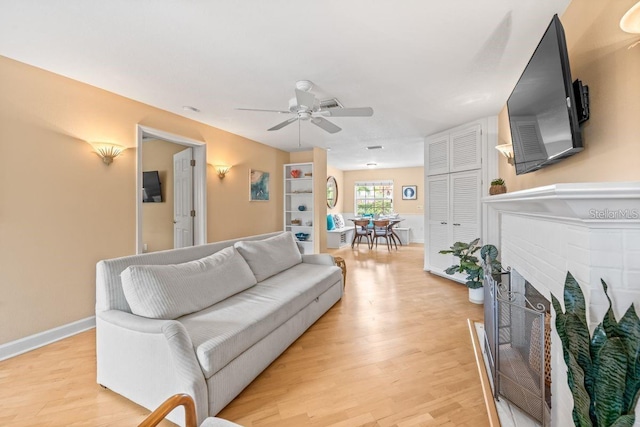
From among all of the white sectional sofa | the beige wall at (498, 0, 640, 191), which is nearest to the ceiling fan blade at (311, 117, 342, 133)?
the white sectional sofa

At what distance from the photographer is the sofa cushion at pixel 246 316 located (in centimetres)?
153

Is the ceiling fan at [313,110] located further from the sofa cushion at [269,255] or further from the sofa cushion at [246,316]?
the sofa cushion at [246,316]

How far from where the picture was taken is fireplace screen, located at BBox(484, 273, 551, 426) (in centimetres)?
141

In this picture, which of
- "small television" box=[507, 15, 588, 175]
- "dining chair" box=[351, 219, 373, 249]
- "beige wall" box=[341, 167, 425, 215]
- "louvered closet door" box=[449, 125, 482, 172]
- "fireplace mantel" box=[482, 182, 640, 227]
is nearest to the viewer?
"fireplace mantel" box=[482, 182, 640, 227]

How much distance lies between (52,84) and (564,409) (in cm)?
429

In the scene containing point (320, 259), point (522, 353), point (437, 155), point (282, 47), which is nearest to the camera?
point (522, 353)

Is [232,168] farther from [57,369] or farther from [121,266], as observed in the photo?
[57,369]

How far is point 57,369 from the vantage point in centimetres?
201

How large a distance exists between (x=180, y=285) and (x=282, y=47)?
1920 millimetres

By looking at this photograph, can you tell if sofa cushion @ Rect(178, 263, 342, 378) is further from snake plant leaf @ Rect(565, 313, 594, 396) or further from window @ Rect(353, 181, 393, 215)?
window @ Rect(353, 181, 393, 215)

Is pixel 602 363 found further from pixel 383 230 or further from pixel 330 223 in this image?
pixel 330 223

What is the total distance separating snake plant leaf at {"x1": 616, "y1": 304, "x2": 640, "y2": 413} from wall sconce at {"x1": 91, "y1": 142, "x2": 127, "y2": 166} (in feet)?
12.7

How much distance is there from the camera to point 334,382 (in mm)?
1847

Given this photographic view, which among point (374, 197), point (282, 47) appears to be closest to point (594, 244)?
point (282, 47)
